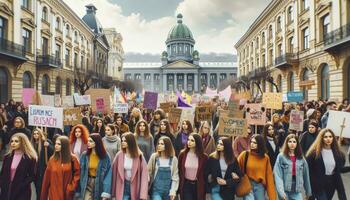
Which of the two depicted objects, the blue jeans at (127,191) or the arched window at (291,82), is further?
the arched window at (291,82)

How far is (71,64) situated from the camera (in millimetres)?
39750

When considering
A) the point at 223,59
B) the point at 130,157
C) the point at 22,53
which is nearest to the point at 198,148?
the point at 130,157

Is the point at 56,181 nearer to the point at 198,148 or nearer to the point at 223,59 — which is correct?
the point at 198,148

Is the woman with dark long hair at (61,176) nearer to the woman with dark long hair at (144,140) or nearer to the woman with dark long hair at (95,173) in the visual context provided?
the woman with dark long hair at (95,173)

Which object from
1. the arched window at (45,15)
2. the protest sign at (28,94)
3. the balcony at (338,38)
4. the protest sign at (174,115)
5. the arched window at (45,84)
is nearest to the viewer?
the protest sign at (174,115)

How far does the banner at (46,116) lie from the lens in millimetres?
7715

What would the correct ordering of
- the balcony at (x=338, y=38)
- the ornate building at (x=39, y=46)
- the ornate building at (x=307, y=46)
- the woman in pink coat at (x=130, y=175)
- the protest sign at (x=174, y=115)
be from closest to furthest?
1. the woman in pink coat at (x=130, y=175)
2. the protest sign at (x=174, y=115)
3. the balcony at (x=338, y=38)
4. the ornate building at (x=307, y=46)
5. the ornate building at (x=39, y=46)

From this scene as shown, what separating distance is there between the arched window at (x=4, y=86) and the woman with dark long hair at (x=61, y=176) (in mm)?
21832

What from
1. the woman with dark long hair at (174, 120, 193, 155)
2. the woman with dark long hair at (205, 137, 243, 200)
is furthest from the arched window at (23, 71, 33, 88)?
the woman with dark long hair at (205, 137, 243, 200)

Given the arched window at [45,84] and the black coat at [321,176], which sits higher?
the arched window at [45,84]

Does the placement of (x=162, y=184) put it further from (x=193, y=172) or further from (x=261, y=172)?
(x=261, y=172)

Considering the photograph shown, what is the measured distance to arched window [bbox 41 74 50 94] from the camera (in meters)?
31.2

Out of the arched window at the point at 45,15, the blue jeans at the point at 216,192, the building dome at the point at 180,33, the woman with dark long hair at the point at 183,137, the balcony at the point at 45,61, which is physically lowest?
the blue jeans at the point at 216,192

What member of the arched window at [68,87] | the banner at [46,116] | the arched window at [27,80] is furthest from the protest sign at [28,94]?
the arched window at [68,87]
